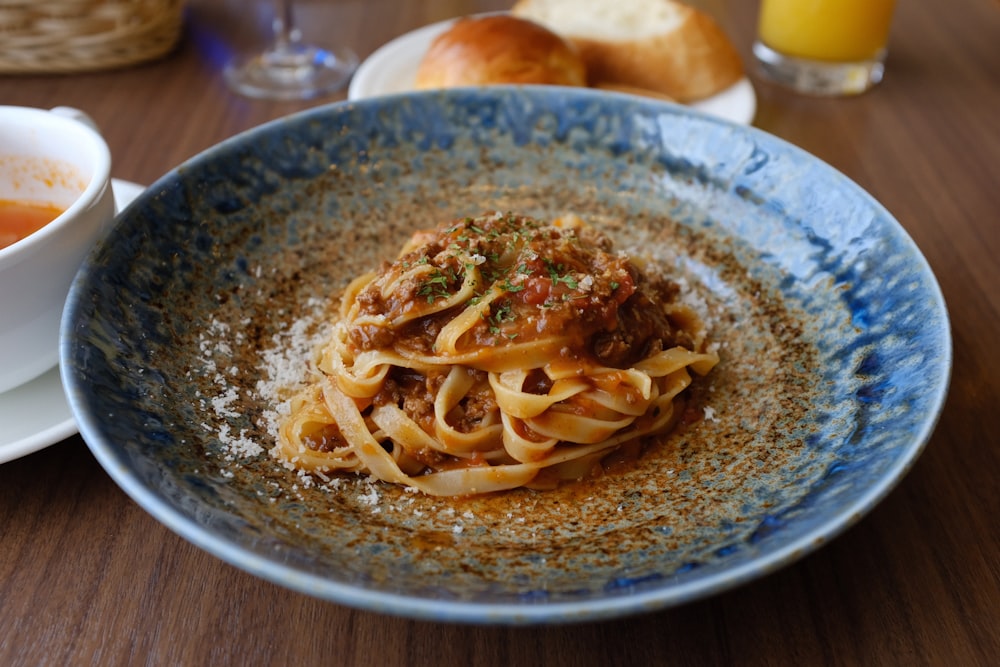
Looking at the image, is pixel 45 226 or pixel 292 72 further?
pixel 292 72

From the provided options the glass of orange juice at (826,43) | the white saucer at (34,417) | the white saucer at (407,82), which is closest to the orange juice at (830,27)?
the glass of orange juice at (826,43)

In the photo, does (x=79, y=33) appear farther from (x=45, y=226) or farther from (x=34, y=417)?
(x=34, y=417)

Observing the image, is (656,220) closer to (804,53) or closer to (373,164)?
(373,164)

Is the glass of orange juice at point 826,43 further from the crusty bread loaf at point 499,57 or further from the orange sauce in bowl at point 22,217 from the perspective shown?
the orange sauce in bowl at point 22,217

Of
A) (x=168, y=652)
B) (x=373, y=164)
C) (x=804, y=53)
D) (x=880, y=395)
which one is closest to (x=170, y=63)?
(x=373, y=164)

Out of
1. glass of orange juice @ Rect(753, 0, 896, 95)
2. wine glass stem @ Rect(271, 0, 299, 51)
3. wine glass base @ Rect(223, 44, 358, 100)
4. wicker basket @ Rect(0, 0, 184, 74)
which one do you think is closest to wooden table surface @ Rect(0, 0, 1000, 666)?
glass of orange juice @ Rect(753, 0, 896, 95)

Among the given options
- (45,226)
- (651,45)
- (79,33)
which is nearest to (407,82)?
(651,45)
